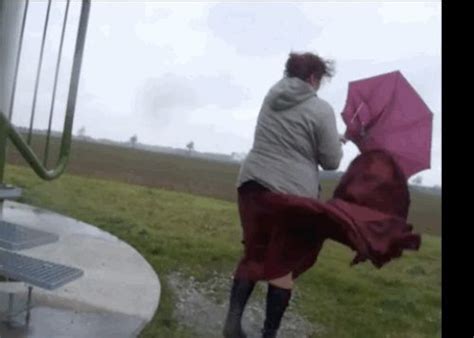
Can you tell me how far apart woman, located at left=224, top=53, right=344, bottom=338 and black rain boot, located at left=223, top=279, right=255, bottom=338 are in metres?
0.11

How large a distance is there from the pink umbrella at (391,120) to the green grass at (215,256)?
0.20 metres

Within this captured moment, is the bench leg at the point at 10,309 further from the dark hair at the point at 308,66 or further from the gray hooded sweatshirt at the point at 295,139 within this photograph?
the dark hair at the point at 308,66

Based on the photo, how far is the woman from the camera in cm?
181

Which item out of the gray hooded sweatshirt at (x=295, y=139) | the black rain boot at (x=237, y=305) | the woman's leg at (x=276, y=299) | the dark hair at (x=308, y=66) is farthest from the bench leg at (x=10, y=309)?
the dark hair at (x=308, y=66)

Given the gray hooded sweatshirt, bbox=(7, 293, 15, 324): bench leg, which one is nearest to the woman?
the gray hooded sweatshirt

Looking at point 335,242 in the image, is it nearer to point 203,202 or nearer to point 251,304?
point 251,304

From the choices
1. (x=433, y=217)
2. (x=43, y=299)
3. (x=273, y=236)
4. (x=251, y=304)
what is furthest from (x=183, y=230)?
(x=433, y=217)

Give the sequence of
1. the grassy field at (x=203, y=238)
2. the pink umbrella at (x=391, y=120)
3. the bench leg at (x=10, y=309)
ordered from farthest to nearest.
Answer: the grassy field at (x=203, y=238) → the bench leg at (x=10, y=309) → the pink umbrella at (x=391, y=120)

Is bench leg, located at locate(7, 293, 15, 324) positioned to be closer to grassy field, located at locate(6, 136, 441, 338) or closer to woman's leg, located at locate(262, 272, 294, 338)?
grassy field, located at locate(6, 136, 441, 338)

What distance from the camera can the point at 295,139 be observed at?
6.06ft

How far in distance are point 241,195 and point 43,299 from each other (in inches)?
38.7

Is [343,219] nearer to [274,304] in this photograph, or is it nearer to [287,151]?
[287,151]

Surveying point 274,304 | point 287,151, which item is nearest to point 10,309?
point 274,304

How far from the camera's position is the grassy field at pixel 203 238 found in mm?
2508
